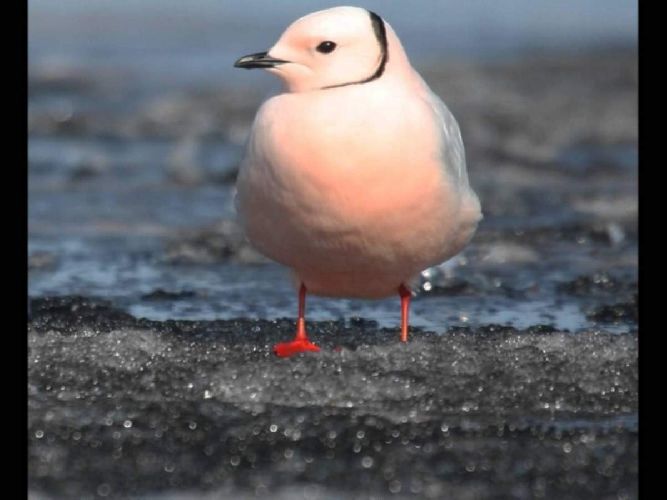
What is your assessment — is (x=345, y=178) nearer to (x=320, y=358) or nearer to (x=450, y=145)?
(x=450, y=145)

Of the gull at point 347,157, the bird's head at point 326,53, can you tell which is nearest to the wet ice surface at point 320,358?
the gull at point 347,157

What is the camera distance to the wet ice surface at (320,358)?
16.8 feet

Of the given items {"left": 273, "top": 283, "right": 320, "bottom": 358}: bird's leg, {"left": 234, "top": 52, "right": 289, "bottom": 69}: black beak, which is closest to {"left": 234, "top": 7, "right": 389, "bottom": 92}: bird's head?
{"left": 234, "top": 52, "right": 289, "bottom": 69}: black beak

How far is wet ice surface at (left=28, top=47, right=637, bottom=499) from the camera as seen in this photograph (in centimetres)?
512

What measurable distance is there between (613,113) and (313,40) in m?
11.0

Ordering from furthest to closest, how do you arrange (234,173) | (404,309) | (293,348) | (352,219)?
(234,173)
(404,309)
(293,348)
(352,219)

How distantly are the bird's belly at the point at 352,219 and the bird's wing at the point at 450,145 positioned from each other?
10 cm

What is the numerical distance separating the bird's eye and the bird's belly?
18.7 inches

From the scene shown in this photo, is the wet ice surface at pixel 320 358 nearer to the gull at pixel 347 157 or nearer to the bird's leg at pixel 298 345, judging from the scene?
the bird's leg at pixel 298 345

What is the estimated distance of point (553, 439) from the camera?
Answer: 17.6 feet

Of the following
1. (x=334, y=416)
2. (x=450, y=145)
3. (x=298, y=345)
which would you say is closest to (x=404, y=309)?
(x=298, y=345)

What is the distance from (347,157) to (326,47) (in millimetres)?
442

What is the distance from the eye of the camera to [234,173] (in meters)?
12.4

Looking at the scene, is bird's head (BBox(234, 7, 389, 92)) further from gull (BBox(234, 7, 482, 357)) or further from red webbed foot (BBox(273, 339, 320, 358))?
red webbed foot (BBox(273, 339, 320, 358))
